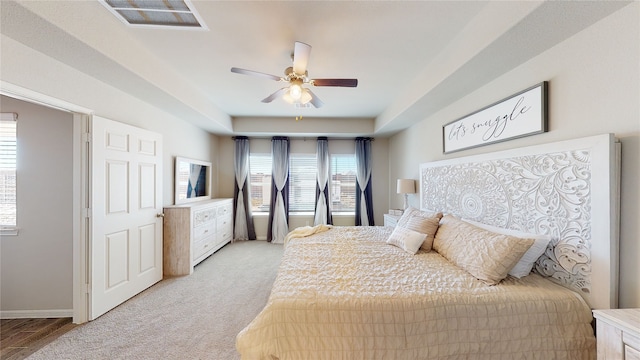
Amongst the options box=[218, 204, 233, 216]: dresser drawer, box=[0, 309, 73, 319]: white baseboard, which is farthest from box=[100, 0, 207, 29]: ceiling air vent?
box=[218, 204, 233, 216]: dresser drawer

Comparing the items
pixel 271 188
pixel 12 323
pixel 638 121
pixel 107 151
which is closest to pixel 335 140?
pixel 271 188

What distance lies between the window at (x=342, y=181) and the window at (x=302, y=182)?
469mm

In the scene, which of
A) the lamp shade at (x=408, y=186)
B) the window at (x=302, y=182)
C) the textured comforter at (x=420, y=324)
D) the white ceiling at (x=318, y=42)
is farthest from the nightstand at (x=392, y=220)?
the textured comforter at (x=420, y=324)

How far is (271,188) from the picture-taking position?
5.01 meters

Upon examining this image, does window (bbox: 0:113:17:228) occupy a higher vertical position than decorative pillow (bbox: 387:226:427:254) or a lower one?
higher

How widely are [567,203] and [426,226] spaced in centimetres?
107

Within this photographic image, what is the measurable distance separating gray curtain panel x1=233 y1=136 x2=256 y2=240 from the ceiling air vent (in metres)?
3.21

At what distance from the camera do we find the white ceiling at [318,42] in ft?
4.83

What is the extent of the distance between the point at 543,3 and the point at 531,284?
1.74 meters

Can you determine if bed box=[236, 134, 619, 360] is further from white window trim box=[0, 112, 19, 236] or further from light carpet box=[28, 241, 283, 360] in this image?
white window trim box=[0, 112, 19, 236]

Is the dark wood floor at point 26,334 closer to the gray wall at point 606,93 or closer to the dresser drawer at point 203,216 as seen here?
the dresser drawer at point 203,216

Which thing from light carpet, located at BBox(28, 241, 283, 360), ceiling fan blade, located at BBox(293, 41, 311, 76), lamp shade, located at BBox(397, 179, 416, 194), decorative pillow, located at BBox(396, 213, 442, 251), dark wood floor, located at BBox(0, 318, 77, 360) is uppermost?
ceiling fan blade, located at BBox(293, 41, 311, 76)

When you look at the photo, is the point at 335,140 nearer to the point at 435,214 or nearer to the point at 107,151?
the point at 435,214

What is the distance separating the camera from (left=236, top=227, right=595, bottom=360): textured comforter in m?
1.25
